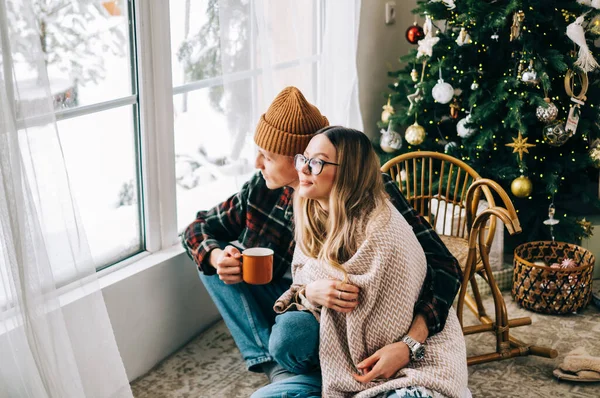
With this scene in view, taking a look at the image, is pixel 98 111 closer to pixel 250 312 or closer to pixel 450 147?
pixel 250 312

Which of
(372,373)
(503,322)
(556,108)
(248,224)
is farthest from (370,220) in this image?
(556,108)

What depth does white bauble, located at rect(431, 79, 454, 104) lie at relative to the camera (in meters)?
3.25

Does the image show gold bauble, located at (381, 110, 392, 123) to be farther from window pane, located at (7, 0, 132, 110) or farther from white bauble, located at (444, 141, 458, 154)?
window pane, located at (7, 0, 132, 110)

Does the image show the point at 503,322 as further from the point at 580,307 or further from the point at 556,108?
the point at 556,108

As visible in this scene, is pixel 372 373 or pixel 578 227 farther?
pixel 578 227

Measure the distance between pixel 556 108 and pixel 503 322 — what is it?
3.23ft

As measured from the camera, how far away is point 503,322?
2.69 metres

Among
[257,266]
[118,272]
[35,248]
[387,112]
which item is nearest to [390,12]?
[387,112]

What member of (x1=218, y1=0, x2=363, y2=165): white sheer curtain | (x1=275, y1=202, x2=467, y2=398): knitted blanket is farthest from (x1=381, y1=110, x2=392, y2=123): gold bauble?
(x1=275, y1=202, x2=467, y2=398): knitted blanket

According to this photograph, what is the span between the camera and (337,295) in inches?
74.7

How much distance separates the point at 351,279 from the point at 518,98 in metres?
1.58

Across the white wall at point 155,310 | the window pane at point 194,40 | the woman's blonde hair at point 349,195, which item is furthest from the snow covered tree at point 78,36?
the woman's blonde hair at point 349,195

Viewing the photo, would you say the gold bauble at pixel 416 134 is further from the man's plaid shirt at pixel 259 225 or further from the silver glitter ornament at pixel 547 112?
the man's plaid shirt at pixel 259 225

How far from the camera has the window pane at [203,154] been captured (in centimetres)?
277
